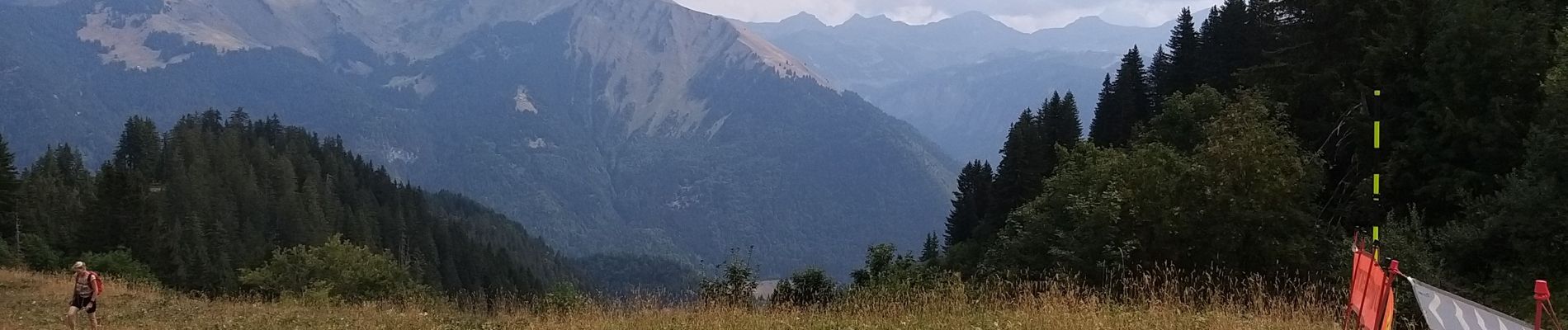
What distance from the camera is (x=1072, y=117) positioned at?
67.6 metres

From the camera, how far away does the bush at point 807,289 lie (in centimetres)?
1598

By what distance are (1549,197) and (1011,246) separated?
15.0 m

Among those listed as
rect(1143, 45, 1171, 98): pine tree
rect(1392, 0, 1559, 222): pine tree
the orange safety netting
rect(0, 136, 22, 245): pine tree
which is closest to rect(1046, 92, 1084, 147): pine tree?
rect(1143, 45, 1171, 98): pine tree

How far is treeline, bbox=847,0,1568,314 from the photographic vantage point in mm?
15141

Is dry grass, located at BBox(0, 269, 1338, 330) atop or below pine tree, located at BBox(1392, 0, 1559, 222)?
below

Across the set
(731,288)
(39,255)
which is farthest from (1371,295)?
(39,255)

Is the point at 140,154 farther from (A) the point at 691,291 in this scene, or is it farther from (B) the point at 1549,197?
(B) the point at 1549,197

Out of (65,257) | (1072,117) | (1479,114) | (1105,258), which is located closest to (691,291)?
(1105,258)

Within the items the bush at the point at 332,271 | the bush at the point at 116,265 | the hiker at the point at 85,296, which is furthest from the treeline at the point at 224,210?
the hiker at the point at 85,296

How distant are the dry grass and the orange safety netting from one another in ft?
6.35

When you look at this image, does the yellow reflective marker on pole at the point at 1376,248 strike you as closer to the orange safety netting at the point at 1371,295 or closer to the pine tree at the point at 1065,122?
the orange safety netting at the point at 1371,295

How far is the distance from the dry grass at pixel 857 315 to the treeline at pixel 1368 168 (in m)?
5.61

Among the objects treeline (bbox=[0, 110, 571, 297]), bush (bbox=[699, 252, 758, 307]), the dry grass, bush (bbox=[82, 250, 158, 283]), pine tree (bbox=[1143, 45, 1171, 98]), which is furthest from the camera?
treeline (bbox=[0, 110, 571, 297])

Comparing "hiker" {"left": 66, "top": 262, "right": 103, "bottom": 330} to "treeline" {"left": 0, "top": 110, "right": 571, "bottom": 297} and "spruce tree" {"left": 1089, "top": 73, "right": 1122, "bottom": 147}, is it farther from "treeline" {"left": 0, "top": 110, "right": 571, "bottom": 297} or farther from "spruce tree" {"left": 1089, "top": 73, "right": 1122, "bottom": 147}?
"spruce tree" {"left": 1089, "top": 73, "right": 1122, "bottom": 147}
